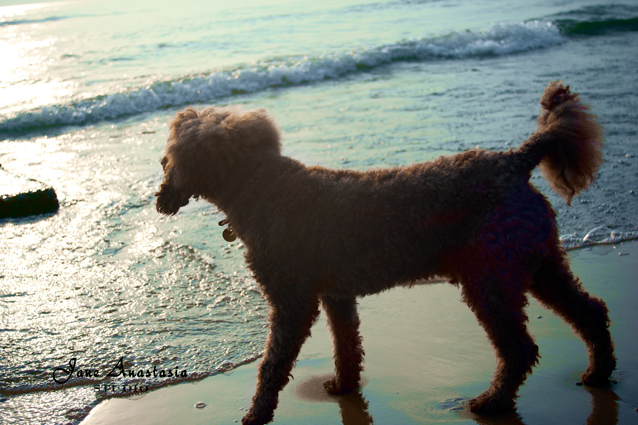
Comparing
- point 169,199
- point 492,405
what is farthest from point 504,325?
point 169,199

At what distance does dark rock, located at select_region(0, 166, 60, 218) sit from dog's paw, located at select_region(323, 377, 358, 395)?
4716 mm

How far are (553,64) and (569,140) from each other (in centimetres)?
1313

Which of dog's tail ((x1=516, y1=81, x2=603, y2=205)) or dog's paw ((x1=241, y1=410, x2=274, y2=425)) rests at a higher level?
dog's tail ((x1=516, y1=81, x2=603, y2=205))

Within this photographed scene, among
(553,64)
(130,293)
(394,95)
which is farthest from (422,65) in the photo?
(130,293)

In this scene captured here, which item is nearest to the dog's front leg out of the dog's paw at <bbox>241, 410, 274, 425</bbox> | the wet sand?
the dog's paw at <bbox>241, 410, 274, 425</bbox>

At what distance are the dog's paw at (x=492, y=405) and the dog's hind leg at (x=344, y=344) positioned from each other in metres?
0.73

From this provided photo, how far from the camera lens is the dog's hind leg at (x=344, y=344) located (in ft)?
10.5

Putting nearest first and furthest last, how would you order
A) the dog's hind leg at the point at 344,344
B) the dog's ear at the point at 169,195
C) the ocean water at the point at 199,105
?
1. the dog's ear at the point at 169,195
2. the dog's hind leg at the point at 344,344
3. the ocean water at the point at 199,105

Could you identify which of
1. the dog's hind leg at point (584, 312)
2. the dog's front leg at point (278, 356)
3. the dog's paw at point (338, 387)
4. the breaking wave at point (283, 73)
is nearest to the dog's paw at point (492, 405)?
the dog's hind leg at point (584, 312)

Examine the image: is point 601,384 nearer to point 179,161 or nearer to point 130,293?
point 179,161

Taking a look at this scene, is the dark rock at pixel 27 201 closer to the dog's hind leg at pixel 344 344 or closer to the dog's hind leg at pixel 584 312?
the dog's hind leg at pixel 344 344

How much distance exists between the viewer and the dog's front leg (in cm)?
284

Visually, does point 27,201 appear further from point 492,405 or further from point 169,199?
point 492,405

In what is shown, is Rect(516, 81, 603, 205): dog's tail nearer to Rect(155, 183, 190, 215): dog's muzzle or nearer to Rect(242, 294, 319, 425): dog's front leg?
Rect(242, 294, 319, 425): dog's front leg
